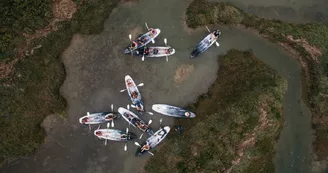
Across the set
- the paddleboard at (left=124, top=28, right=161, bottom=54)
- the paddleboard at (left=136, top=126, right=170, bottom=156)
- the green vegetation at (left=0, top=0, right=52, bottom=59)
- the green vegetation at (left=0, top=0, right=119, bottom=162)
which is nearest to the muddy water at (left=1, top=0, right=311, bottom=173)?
the paddleboard at (left=124, top=28, right=161, bottom=54)

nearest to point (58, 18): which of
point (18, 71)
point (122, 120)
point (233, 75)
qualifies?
point (18, 71)

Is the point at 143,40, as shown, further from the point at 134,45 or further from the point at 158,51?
the point at 158,51

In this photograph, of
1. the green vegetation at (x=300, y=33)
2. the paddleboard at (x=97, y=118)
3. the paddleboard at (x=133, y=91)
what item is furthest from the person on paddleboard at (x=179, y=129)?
the green vegetation at (x=300, y=33)

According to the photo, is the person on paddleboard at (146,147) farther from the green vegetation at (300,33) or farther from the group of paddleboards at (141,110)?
the green vegetation at (300,33)

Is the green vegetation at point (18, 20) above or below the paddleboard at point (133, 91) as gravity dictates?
above

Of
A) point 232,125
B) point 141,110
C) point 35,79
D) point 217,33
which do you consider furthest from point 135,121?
point 217,33

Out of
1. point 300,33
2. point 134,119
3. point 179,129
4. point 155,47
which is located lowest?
point 179,129

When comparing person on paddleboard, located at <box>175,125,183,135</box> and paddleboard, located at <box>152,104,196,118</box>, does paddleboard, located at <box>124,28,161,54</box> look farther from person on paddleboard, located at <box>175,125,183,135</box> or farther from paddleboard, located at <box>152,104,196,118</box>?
person on paddleboard, located at <box>175,125,183,135</box>

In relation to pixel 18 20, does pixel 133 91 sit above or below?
below
